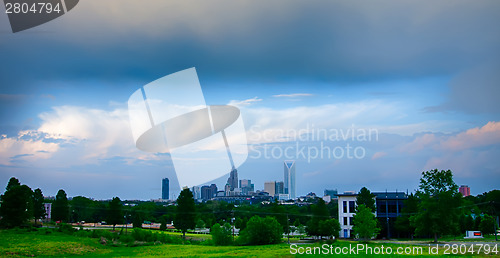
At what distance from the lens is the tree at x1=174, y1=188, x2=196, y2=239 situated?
5925 cm

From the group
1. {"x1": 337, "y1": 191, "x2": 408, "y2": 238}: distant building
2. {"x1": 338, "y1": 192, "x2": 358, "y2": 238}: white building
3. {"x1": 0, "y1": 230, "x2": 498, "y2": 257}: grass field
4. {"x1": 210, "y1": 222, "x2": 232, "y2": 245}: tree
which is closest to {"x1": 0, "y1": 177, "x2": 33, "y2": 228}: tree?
{"x1": 0, "y1": 230, "x2": 498, "y2": 257}: grass field

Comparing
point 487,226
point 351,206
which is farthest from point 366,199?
point 487,226

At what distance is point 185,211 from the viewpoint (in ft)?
195

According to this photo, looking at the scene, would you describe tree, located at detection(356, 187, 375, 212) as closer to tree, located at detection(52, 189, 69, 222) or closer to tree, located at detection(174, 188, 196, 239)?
tree, located at detection(174, 188, 196, 239)

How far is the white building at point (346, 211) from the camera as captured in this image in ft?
192

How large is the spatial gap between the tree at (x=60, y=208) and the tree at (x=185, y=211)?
21.2 m

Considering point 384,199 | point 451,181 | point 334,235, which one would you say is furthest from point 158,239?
point 451,181

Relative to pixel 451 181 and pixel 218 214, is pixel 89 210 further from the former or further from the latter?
pixel 451 181

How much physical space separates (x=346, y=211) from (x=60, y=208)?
43.4 metres

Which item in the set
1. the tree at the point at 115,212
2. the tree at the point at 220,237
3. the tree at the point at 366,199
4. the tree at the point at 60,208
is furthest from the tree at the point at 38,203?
the tree at the point at 366,199

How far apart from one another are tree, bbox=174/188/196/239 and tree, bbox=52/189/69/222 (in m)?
21.2

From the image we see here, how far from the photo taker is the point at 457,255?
28328mm

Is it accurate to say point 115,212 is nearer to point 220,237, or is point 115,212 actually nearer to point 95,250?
point 220,237

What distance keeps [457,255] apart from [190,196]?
38230 mm
